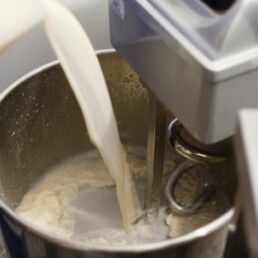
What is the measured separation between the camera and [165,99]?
24.0 inches

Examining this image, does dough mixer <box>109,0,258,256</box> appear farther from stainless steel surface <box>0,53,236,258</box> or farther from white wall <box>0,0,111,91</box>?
white wall <box>0,0,111,91</box>

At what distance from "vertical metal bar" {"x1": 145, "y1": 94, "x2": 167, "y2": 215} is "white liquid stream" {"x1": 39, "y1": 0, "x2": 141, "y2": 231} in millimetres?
52

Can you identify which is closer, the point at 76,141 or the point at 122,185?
the point at 122,185

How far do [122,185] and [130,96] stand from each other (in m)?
0.19

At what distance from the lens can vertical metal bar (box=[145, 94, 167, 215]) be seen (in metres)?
0.74

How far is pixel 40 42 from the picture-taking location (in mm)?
904

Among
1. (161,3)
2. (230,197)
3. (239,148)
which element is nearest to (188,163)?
(230,197)

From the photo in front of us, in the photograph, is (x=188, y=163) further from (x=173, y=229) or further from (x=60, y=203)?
(x=60, y=203)

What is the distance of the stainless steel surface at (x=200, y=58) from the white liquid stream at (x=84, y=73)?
79 millimetres

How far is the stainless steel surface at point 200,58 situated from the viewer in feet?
1.69

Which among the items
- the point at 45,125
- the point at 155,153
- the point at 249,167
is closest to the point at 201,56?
the point at 249,167

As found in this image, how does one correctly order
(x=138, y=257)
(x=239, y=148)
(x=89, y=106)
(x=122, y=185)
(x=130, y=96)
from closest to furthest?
(x=239, y=148), (x=138, y=257), (x=89, y=106), (x=122, y=185), (x=130, y=96)

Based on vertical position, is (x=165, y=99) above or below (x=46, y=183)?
above

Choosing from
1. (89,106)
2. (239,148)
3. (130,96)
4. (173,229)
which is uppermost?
(239,148)
